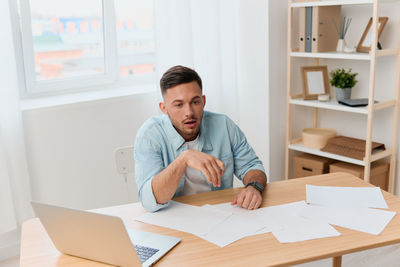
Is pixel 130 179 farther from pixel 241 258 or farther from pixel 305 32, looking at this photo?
pixel 241 258

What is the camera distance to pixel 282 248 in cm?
145

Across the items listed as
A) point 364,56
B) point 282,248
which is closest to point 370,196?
point 282,248

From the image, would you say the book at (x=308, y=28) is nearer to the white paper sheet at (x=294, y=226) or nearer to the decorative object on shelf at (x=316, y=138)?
the decorative object on shelf at (x=316, y=138)

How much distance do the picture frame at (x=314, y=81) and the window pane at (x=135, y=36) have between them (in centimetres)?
118

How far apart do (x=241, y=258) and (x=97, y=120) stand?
194 cm

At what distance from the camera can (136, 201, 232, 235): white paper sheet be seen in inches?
63.0

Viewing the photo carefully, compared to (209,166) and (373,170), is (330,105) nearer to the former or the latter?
(373,170)

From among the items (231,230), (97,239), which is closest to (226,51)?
(231,230)

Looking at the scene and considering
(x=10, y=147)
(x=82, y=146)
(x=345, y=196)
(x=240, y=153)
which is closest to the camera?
(x=345, y=196)

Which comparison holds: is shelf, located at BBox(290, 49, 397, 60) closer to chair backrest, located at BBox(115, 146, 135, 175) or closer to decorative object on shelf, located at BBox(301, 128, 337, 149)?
decorative object on shelf, located at BBox(301, 128, 337, 149)

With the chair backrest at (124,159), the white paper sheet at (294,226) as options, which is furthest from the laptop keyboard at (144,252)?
the chair backrest at (124,159)

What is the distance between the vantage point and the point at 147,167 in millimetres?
1894

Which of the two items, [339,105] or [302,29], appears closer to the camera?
[339,105]

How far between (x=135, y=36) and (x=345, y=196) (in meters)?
2.25
